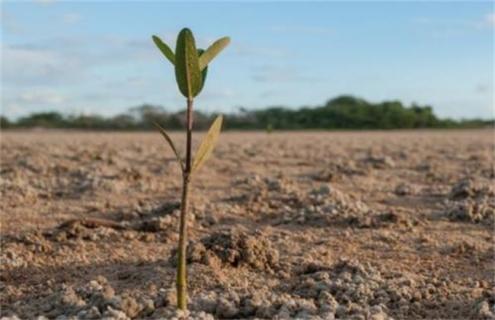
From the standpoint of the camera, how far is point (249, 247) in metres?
3.57

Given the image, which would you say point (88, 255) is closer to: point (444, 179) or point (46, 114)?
point (444, 179)

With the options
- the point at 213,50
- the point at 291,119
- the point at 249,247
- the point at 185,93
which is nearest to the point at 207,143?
the point at 185,93

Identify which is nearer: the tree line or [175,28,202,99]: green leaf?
[175,28,202,99]: green leaf

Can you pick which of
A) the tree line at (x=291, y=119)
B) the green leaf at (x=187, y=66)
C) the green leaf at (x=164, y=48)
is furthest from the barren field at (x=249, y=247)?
the tree line at (x=291, y=119)

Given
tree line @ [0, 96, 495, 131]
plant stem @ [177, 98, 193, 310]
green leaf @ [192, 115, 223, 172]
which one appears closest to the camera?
plant stem @ [177, 98, 193, 310]

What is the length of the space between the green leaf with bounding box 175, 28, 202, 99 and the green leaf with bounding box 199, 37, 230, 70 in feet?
0.25

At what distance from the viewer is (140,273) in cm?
348

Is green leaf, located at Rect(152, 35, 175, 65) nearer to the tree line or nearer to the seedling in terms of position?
the seedling

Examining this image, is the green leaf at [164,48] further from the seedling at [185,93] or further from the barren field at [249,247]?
the barren field at [249,247]

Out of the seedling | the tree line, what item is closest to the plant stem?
the seedling

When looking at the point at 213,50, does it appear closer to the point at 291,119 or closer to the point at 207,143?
the point at 207,143

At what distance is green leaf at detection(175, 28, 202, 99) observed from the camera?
113 inches

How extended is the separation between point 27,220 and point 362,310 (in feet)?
8.65

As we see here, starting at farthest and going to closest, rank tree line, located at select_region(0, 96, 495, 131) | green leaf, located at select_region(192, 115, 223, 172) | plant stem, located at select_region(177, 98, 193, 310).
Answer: tree line, located at select_region(0, 96, 495, 131), green leaf, located at select_region(192, 115, 223, 172), plant stem, located at select_region(177, 98, 193, 310)
